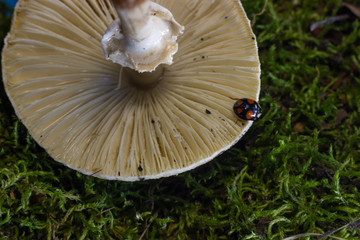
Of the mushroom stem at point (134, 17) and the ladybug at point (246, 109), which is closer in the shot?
the mushroom stem at point (134, 17)

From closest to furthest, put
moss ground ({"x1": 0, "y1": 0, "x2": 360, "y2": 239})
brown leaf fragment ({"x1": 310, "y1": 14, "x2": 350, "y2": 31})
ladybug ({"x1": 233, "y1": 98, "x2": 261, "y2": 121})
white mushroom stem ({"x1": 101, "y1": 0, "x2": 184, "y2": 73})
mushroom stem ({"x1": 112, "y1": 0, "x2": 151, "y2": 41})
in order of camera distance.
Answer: mushroom stem ({"x1": 112, "y1": 0, "x2": 151, "y2": 41}) < white mushroom stem ({"x1": 101, "y1": 0, "x2": 184, "y2": 73}) < ladybug ({"x1": 233, "y1": 98, "x2": 261, "y2": 121}) < moss ground ({"x1": 0, "y1": 0, "x2": 360, "y2": 239}) < brown leaf fragment ({"x1": 310, "y1": 14, "x2": 350, "y2": 31})

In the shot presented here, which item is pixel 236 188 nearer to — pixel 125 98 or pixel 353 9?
pixel 125 98

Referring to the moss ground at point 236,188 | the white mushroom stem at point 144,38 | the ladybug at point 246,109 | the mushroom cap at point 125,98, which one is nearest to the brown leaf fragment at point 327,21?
the moss ground at point 236,188

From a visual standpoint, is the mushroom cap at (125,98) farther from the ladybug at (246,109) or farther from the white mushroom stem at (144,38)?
the white mushroom stem at (144,38)

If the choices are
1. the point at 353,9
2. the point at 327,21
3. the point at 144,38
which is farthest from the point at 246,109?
the point at 353,9

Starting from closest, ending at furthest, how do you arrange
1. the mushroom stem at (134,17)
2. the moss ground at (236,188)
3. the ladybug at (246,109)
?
the mushroom stem at (134,17)
the ladybug at (246,109)
the moss ground at (236,188)

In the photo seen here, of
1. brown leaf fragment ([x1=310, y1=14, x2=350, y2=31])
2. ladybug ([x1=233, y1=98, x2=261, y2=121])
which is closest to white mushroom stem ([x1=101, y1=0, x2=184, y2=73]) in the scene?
ladybug ([x1=233, y1=98, x2=261, y2=121])

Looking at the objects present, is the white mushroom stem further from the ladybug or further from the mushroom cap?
the ladybug
